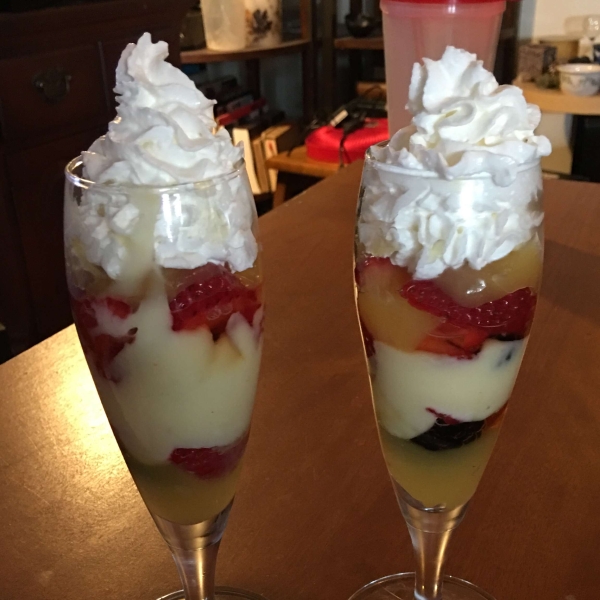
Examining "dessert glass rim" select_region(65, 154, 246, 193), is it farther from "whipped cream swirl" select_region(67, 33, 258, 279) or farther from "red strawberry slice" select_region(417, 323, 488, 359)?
"red strawberry slice" select_region(417, 323, 488, 359)

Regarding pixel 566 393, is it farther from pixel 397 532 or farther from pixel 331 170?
pixel 331 170

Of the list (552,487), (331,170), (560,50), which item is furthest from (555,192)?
(560,50)

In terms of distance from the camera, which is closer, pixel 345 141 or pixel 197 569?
pixel 197 569

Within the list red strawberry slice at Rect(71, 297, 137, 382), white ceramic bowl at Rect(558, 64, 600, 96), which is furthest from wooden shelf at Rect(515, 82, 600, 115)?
red strawberry slice at Rect(71, 297, 137, 382)

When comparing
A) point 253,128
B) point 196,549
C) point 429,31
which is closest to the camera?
point 196,549

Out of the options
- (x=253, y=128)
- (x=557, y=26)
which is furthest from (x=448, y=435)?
(x=557, y=26)

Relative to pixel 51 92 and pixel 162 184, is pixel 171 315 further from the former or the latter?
pixel 51 92
